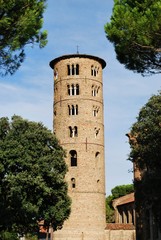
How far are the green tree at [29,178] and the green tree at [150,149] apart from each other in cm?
924

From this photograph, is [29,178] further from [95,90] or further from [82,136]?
[95,90]

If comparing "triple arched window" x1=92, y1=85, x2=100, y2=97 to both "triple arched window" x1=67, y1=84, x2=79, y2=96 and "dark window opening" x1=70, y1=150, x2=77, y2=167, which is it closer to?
"triple arched window" x1=67, y1=84, x2=79, y2=96

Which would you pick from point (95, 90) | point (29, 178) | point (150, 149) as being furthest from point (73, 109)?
point (150, 149)

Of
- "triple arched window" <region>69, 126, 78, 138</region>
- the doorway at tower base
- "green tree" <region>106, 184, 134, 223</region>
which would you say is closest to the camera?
the doorway at tower base

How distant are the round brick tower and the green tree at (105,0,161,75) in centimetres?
3191

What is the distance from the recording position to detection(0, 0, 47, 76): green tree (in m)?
15.2

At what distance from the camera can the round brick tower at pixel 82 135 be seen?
48906 mm

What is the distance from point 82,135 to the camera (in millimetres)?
50938

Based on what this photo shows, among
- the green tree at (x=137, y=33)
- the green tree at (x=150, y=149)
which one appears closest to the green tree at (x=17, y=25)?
the green tree at (x=137, y=33)

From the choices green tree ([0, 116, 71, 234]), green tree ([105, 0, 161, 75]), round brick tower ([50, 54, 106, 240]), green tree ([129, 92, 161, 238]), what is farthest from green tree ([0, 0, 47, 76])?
round brick tower ([50, 54, 106, 240])

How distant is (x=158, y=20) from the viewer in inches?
632

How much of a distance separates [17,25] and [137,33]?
435cm

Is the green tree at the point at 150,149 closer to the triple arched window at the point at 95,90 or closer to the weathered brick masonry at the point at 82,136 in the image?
the weathered brick masonry at the point at 82,136

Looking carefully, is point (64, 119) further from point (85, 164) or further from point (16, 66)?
point (16, 66)
